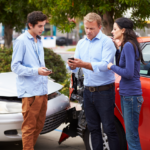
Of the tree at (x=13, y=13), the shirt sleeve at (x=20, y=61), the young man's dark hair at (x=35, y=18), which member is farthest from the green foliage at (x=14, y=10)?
the shirt sleeve at (x=20, y=61)

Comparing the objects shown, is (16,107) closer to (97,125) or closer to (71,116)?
(71,116)

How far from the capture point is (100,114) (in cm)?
314

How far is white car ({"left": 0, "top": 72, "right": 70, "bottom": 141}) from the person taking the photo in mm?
3477

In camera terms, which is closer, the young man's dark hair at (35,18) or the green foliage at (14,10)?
the young man's dark hair at (35,18)

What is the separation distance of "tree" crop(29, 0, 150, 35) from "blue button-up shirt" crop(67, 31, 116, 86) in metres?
2.46

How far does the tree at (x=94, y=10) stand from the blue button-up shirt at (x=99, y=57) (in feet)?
8.06

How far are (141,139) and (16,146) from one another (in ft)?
6.64

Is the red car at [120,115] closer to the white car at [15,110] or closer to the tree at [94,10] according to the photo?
the white car at [15,110]

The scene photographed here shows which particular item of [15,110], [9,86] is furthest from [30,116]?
[9,86]

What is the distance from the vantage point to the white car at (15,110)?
3.48m

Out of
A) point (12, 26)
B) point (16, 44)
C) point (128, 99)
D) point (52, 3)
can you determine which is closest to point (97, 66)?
point (128, 99)

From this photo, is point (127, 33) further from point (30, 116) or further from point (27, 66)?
point (30, 116)

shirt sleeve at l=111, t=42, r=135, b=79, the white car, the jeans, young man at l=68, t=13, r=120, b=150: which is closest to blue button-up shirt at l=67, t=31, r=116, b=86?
young man at l=68, t=13, r=120, b=150

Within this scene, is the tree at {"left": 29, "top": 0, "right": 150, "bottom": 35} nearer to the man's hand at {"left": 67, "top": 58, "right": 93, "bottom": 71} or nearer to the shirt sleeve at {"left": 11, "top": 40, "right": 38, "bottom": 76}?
the shirt sleeve at {"left": 11, "top": 40, "right": 38, "bottom": 76}
